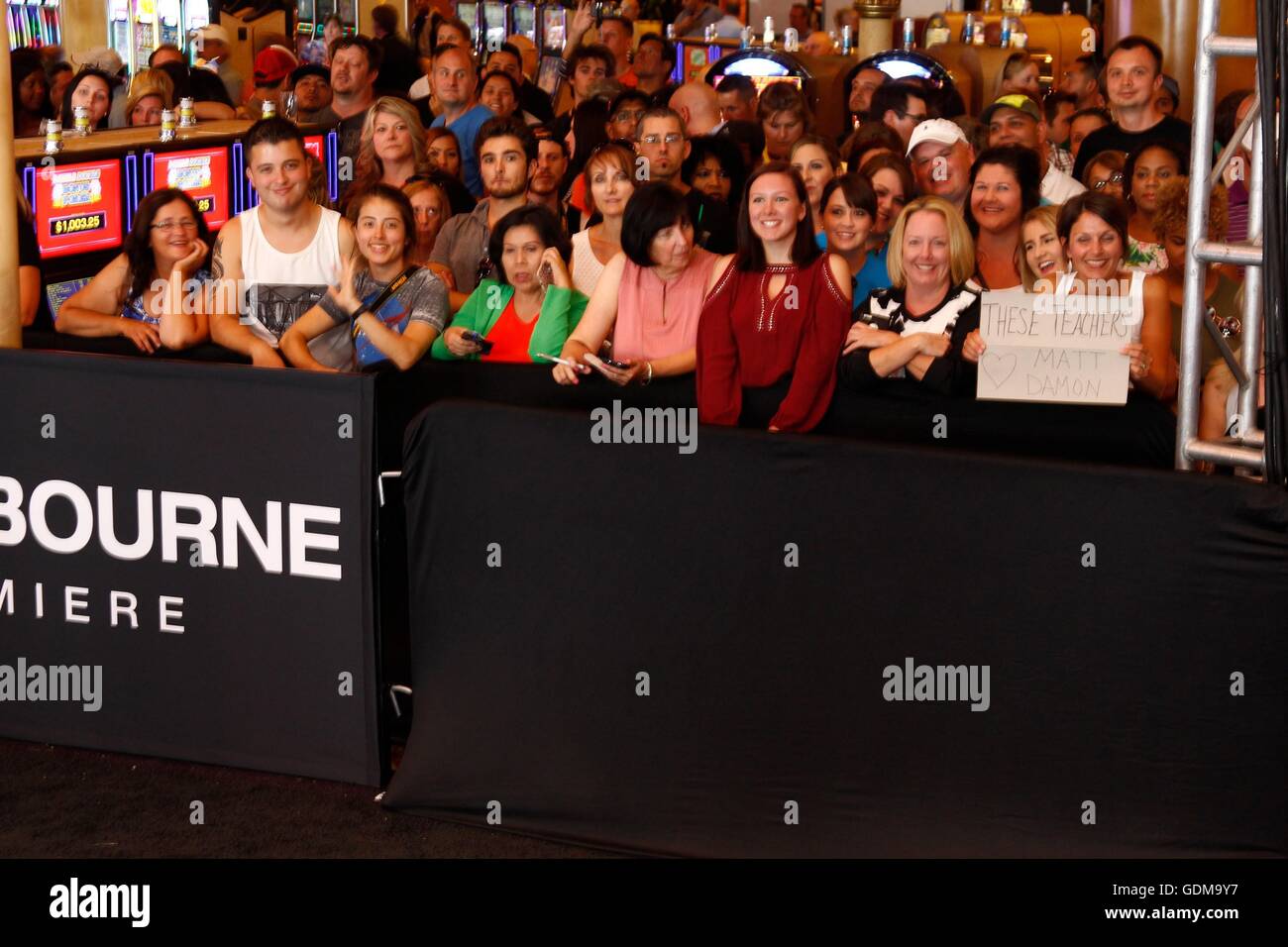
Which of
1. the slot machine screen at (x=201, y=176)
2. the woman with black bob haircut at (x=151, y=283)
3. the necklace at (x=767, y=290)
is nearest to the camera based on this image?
the necklace at (x=767, y=290)

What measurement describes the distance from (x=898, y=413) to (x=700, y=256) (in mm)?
973

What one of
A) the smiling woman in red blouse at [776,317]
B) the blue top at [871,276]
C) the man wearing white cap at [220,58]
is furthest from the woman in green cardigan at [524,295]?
the man wearing white cap at [220,58]

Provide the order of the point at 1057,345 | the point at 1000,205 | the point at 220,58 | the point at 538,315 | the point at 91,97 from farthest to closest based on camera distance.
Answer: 1. the point at 220,58
2. the point at 91,97
3. the point at 1000,205
4. the point at 538,315
5. the point at 1057,345

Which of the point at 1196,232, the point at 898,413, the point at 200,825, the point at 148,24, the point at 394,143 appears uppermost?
the point at 148,24

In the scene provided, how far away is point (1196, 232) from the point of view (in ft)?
14.1

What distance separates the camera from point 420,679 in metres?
4.79

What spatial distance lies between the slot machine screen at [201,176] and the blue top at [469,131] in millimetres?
1252

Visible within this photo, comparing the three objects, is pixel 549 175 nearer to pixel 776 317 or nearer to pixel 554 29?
pixel 776 317

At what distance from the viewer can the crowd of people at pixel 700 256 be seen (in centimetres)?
529

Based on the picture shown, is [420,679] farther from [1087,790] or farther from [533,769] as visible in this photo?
[1087,790]

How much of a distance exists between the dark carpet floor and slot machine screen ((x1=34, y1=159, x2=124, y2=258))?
397cm

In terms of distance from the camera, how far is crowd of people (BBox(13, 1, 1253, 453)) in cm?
529

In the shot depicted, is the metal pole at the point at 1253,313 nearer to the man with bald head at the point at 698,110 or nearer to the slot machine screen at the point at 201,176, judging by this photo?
the man with bald head at the point at 698,110

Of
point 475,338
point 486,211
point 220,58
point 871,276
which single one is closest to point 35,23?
point 220,58
